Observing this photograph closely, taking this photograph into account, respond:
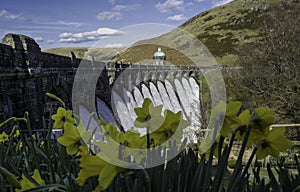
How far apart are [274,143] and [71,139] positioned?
61cm

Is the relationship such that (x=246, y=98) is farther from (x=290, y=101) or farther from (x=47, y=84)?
(x=47, y=84)

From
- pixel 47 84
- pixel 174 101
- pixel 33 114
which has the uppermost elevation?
pixel 47 84

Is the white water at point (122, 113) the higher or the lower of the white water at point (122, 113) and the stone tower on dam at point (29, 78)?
the lower

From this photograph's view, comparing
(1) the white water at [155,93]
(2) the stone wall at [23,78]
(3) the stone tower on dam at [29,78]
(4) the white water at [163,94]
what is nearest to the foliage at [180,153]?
(3) the stone tower on dam at [29,78]

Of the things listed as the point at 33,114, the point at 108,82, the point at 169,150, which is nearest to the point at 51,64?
the point at 33,114

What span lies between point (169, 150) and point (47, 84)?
9.10 meters

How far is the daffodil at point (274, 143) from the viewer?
0.93 meters

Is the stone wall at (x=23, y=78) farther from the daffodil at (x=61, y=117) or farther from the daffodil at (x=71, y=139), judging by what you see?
the daffodil at (x=71, y=139)

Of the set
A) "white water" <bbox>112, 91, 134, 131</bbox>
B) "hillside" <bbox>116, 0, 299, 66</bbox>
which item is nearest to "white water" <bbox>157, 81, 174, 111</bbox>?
"white water" <bbox>112, 91, 134, 131</bbox>

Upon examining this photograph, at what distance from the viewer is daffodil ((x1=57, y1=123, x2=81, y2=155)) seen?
104 centimetres

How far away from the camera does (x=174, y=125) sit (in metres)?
0.98

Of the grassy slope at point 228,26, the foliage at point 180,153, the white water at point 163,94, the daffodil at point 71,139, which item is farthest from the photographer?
the grassy slope at point 228,26

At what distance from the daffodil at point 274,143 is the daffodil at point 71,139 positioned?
55cm

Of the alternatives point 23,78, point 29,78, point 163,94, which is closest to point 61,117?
point 23,78
